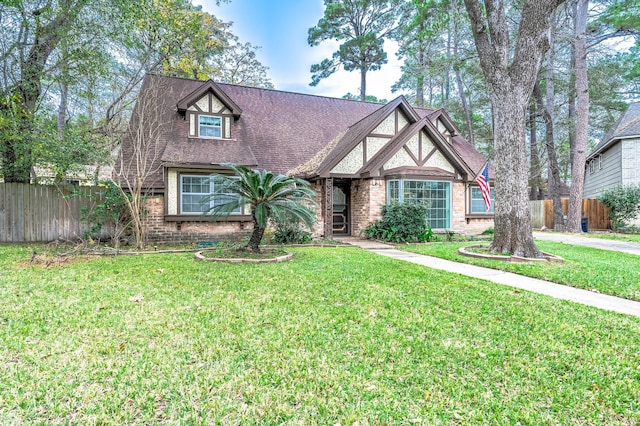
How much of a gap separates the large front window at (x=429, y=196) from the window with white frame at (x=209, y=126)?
6.56 m

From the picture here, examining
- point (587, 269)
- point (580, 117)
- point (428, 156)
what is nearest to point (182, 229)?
point (428, 156)

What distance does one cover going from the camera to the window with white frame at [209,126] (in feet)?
39.8

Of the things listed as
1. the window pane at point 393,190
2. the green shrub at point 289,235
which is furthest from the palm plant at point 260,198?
the window pane at point 393,190

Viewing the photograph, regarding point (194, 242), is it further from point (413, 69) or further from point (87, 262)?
point (413, 69)

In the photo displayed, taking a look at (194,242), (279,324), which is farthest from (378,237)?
(279,324)

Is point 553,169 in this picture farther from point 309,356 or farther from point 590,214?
point 309,356

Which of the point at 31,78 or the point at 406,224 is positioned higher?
the point at 31,78

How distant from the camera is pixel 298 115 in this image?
51.8 ft

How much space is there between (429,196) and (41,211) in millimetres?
12743

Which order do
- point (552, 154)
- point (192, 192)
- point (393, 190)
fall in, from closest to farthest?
point (192, 192) < point (393, 190) < point (552, 154)

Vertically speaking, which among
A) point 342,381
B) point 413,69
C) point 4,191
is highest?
point 413,69

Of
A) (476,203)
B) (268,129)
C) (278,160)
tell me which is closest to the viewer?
(278,160)

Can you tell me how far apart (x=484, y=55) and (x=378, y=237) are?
615cm

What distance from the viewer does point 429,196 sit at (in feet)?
40.5
